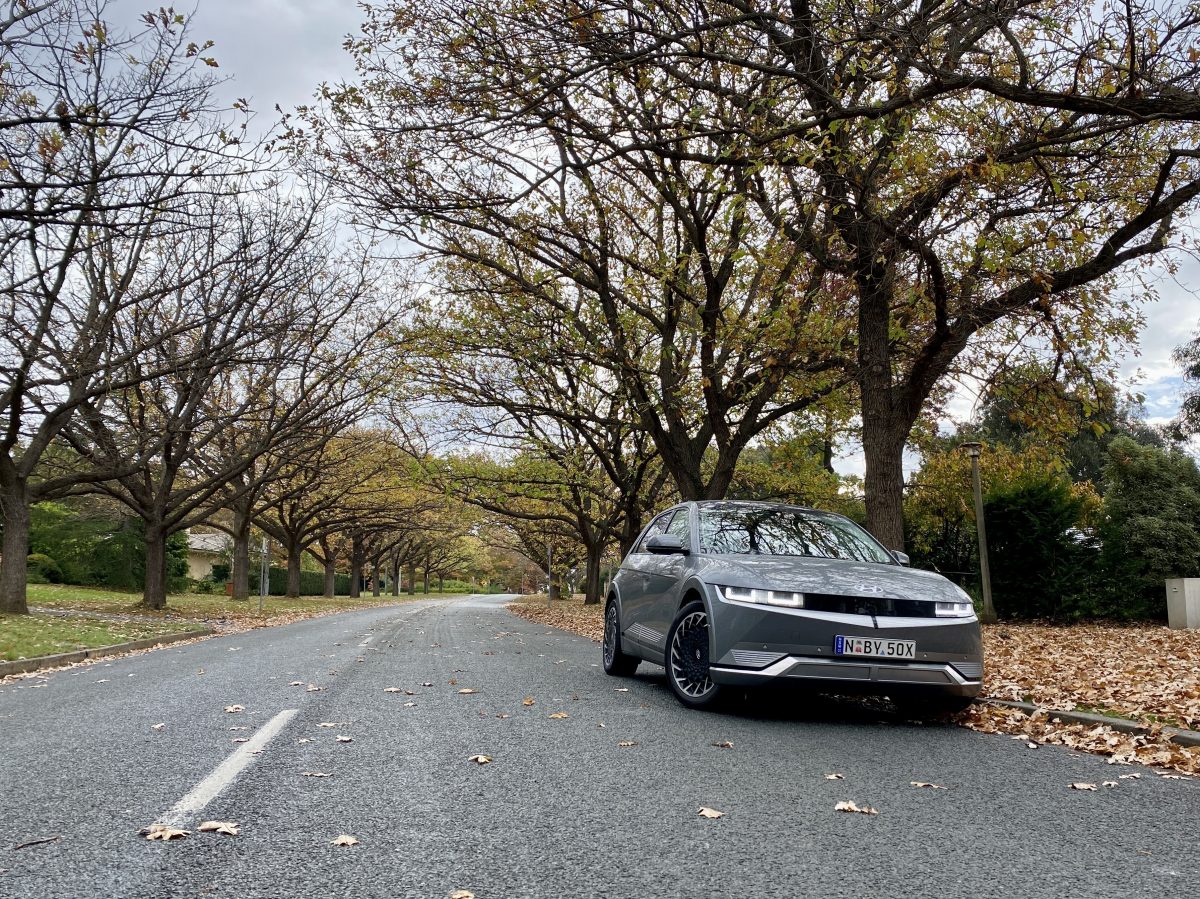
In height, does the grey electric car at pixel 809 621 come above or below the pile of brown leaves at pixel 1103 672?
above

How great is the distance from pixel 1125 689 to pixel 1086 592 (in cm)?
1155

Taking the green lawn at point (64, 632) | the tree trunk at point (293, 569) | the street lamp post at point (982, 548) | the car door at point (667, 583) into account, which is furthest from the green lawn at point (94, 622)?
the street lamp post at point (982, 548)

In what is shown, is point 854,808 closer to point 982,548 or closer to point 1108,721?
point 1108,721

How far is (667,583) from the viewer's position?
7109mm

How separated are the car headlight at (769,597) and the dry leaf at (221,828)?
11.7ft

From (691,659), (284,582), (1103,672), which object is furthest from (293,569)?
(1103,672)

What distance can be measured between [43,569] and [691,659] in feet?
116

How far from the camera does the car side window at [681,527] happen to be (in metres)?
7.29

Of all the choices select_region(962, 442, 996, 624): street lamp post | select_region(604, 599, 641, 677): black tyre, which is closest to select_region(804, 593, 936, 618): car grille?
select_region(604, 599, 641, 677): black tyre

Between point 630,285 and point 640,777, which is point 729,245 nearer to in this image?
point 630,285

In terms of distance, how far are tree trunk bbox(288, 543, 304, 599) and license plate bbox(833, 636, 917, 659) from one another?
3706cm

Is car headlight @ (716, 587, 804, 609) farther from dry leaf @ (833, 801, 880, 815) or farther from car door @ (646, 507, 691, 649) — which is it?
dry leaf @ (833, 801, 880, 815)

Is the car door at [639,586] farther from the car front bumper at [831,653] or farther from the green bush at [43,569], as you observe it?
the green bush at [43,569]

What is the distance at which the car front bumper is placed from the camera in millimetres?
5621
